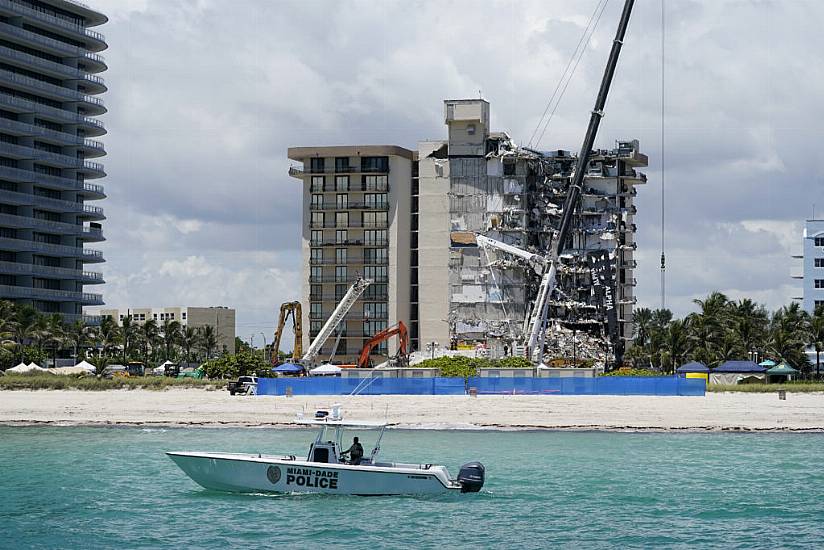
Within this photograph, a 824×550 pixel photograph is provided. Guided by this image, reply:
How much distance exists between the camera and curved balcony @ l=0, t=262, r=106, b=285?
506 ft

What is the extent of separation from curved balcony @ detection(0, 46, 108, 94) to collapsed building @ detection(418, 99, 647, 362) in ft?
189

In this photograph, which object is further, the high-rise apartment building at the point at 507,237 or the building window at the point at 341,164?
the building window at the point at 341,164

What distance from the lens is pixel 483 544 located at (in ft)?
122

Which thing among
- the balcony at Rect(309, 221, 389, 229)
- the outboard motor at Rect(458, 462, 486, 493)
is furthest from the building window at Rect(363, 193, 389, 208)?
the outboard motor at Rect(458, 462, 486, 493)

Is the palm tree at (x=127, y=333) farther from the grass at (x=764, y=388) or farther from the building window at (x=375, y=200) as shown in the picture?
the grass at (x=764, y=388)

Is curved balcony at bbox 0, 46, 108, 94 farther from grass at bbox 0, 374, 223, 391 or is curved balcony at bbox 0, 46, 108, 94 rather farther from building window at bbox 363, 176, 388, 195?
grass at bbox 0, 374, 223, 391

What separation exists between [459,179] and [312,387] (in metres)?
56.1

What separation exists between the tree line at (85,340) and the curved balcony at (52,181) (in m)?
19.1

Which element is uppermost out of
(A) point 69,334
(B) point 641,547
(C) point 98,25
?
(C) point 98,25

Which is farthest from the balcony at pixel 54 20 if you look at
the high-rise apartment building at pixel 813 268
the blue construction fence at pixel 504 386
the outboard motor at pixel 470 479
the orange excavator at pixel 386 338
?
the outboard motor at pixel 470 479

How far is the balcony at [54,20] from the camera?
515ft

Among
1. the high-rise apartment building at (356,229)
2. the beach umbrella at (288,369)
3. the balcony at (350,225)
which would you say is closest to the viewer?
the beach umbrella at (288,369)

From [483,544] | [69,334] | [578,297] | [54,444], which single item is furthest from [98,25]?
[483,544]

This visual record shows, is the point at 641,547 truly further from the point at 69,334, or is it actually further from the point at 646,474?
the point at 69,334
